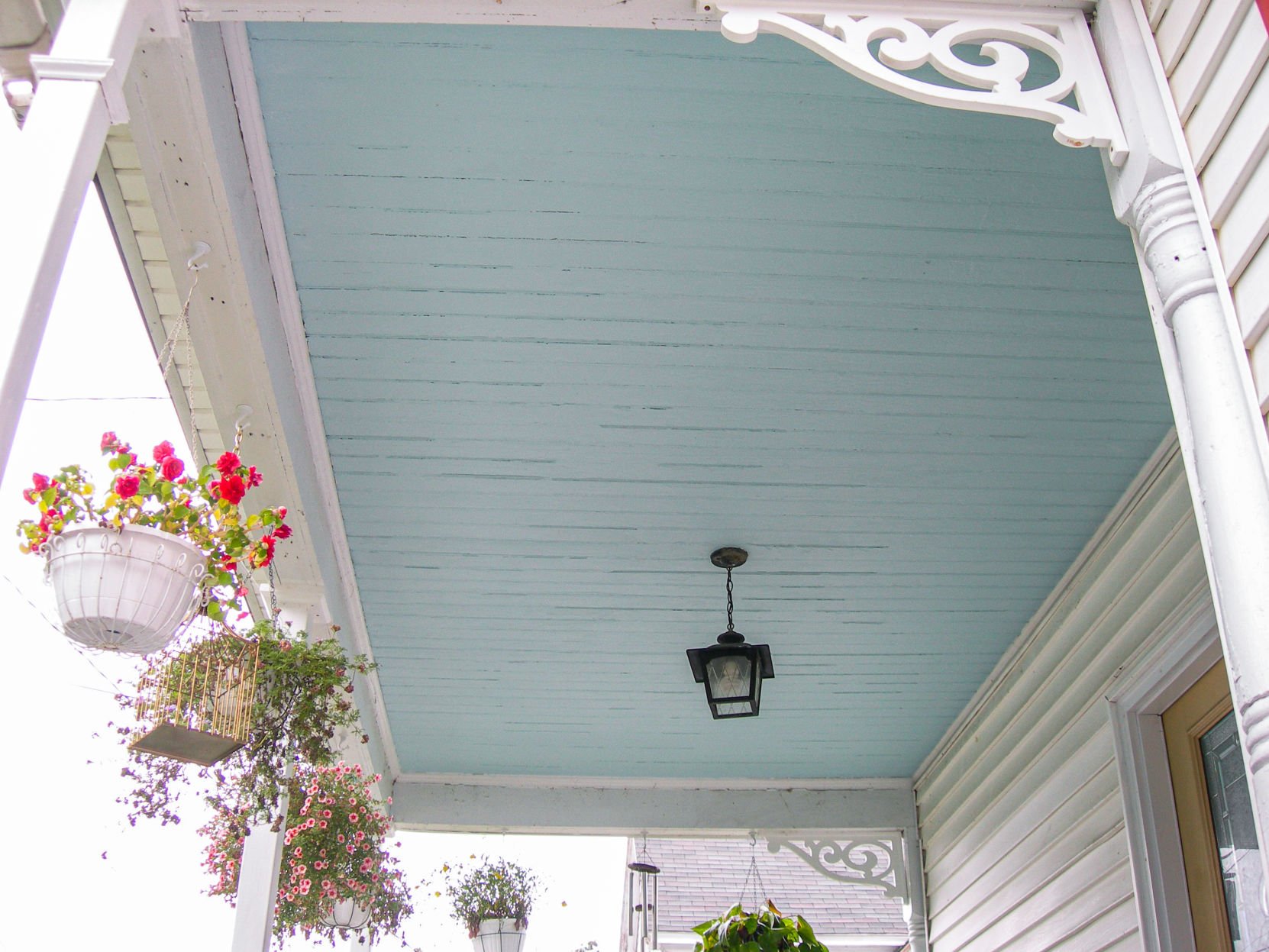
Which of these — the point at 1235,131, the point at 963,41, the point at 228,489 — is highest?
the point at 963,41

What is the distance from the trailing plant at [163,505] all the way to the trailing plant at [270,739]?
580mm

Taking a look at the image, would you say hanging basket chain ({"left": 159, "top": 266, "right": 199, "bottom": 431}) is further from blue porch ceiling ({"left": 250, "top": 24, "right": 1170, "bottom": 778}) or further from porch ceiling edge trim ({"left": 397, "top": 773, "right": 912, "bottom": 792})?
porch ceiling edge trim ({"left": 397, "top": 773, "right": 912, "bottom": 792})

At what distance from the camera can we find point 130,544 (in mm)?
1988

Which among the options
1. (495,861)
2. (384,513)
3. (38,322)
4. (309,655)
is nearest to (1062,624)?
(384,513)

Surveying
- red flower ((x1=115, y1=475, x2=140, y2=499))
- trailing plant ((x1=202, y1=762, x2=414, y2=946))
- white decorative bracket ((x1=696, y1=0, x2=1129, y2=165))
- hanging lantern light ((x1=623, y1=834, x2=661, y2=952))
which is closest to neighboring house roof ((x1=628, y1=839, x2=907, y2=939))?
hanging lantern light ((x1=623, y1=834, x2=661, y2=952))

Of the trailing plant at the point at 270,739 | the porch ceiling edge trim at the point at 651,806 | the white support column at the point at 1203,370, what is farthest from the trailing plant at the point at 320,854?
the white support column at the point at 1203,370

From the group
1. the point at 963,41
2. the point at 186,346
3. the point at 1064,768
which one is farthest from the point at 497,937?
the point at 963,41

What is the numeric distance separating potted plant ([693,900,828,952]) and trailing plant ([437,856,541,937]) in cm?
328

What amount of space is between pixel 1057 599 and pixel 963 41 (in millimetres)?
2766

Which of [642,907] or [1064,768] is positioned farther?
[642,907]

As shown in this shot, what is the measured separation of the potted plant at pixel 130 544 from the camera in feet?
6.45

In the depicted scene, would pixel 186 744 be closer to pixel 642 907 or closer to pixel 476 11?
pixel 476 11

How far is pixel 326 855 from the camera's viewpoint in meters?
3.66

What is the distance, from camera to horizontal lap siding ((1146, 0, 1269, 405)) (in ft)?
5.20
